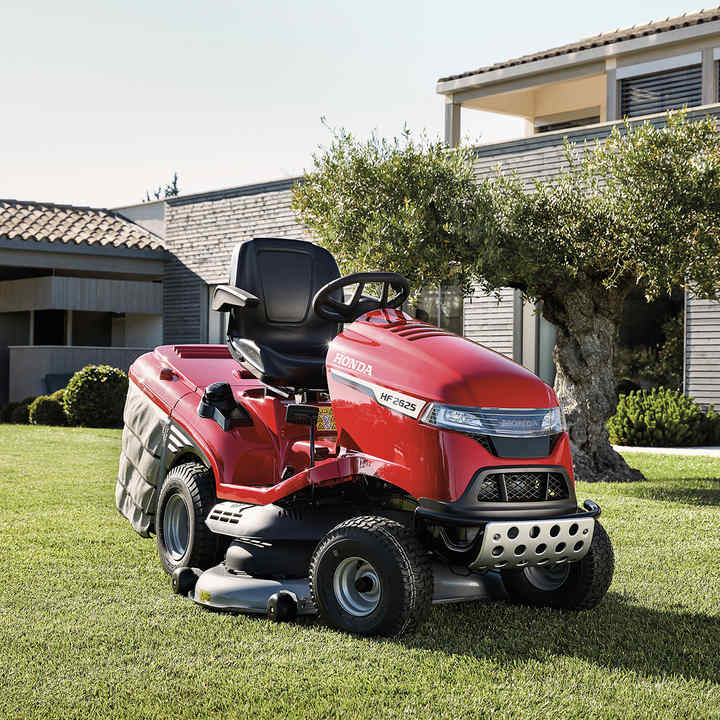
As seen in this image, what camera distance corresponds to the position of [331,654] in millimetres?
4516

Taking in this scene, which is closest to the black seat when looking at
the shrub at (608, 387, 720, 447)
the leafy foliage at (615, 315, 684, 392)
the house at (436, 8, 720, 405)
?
the house at (436, 8, 720, 405)

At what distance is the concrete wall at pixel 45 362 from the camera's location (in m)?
20.5

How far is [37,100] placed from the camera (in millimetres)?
35688

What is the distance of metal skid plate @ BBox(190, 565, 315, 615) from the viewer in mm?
5078

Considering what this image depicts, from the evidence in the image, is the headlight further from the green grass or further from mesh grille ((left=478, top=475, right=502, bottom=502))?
the green grass

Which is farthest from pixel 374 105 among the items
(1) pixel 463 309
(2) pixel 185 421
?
(2) pixel 185 421

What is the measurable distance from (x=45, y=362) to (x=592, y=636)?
56.3 feet

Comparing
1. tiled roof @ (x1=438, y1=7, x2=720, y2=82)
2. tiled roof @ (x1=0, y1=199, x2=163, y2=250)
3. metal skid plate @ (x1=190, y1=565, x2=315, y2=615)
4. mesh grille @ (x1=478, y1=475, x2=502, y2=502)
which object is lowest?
metal skid plate @ (x1=190, y1=565, x2=315, y2=615)

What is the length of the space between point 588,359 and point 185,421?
649 cm

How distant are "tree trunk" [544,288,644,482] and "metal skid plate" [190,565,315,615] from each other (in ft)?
21.9

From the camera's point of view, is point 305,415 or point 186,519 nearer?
point 305,415

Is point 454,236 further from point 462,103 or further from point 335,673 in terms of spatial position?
point 462,103

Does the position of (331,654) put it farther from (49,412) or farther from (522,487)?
(49,412)

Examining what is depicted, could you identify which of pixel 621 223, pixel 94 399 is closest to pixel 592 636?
pixel 621 223
